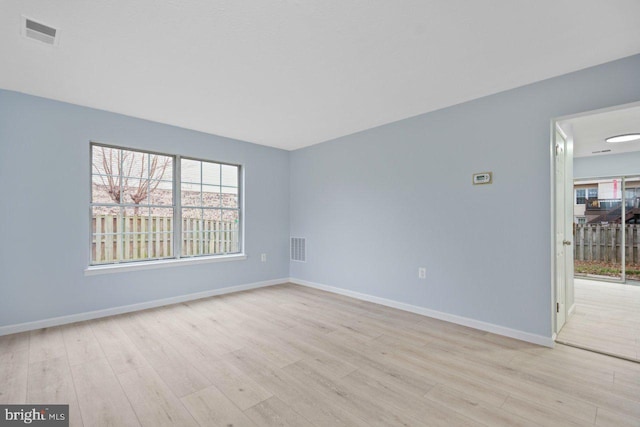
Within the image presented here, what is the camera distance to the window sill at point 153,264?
343cm

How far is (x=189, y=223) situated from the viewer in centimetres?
435

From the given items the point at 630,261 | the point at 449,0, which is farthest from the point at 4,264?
the point at 630,261

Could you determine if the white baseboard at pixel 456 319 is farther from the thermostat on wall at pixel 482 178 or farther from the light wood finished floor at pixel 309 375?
the thermostat on wall at pixel 482 178

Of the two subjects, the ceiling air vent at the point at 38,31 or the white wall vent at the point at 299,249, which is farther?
the white wall vent at the point at 299,249

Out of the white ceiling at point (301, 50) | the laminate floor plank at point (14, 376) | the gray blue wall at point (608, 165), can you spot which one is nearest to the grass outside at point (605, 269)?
the gray blue wall at point (608, 165)

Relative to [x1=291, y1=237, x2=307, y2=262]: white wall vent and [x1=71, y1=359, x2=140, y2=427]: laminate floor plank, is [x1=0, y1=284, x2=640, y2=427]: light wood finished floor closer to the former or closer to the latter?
[x1=71, y1=359, x2=140, y2=427]: laminate floor plank

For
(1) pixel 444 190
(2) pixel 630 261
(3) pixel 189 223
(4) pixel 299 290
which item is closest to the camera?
(1) pixel 444 190

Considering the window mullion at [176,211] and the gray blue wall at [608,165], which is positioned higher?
the gray blue wall at [608,165]

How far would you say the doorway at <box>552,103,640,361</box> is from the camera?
2814 millimetres

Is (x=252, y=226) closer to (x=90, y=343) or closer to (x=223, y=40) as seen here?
(x=90, y=343)

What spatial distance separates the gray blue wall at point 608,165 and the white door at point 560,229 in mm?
3409

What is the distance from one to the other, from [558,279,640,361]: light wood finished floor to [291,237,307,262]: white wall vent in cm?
365

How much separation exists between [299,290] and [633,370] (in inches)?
151

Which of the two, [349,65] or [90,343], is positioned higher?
[349,65]
